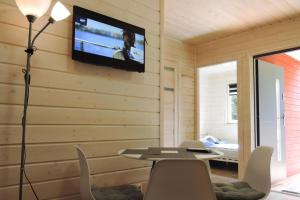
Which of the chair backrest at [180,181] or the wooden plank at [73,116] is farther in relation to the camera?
the wooden plank at [73,116]

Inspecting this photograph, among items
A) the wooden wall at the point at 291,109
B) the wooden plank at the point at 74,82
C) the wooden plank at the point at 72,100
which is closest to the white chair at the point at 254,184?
the wooden plank at the point at 72,100

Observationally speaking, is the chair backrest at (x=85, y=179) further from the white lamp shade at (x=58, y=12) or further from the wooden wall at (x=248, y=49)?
the wooden wall at (x=248, y=49)

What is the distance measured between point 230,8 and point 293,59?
2650 millimetres

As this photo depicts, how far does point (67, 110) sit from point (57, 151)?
0.37 meters

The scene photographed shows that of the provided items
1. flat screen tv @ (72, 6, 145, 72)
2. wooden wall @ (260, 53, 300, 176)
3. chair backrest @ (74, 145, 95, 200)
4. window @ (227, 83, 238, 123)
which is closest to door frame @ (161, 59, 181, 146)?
wooden wall @ (260, 53, 300, 176)

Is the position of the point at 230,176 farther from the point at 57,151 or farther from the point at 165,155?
the point at 57,151

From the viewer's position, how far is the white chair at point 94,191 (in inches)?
67.9

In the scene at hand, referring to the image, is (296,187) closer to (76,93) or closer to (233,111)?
(233,111)

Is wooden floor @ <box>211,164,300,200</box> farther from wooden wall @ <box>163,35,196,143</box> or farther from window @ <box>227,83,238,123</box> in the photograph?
window @ <box>227,83,238,123</box>

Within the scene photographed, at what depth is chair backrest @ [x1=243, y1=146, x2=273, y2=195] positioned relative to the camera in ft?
6.40

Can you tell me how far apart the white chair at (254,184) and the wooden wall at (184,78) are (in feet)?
8.80

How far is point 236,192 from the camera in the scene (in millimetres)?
1950

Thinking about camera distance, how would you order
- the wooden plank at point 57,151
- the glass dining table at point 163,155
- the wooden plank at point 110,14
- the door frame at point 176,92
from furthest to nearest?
the door frame at point 176,92 → the wooden plank at point 110,14 → the wooden plank at point 57,151 → the glass dining table at point 163,155

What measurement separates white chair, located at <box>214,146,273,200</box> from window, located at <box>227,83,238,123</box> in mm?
4982
